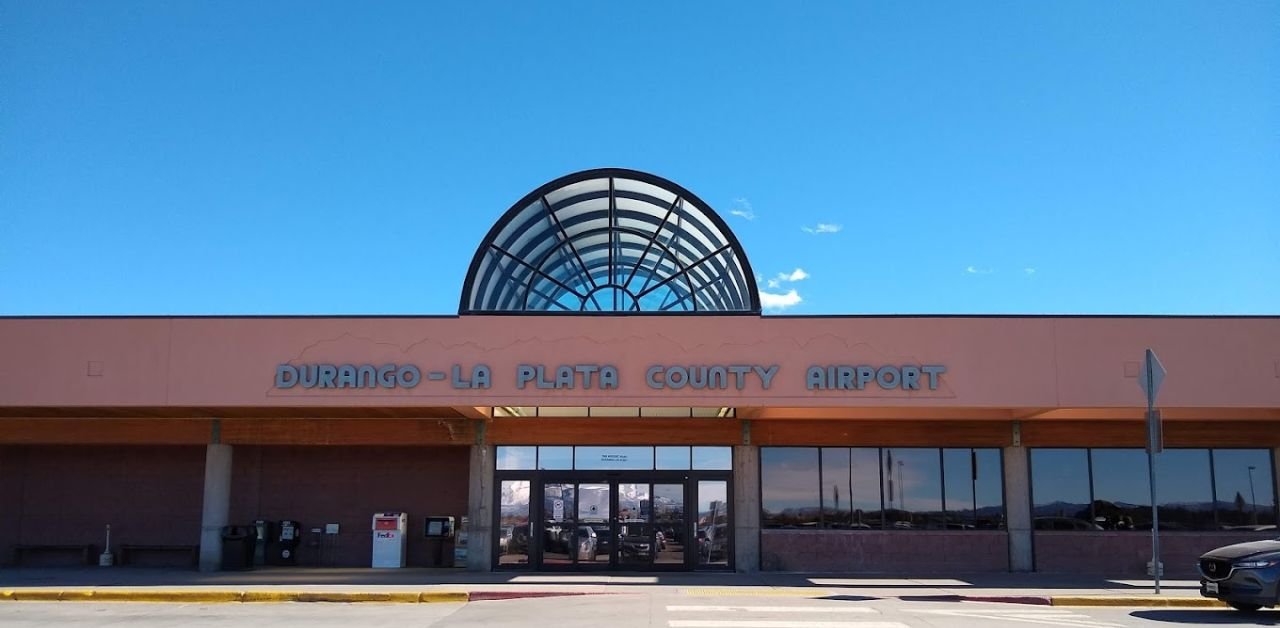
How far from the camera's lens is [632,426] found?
2206 cm

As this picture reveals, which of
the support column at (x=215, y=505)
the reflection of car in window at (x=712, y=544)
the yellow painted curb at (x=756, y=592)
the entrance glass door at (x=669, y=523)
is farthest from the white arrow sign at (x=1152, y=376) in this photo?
the support column at (x=215, y=505)

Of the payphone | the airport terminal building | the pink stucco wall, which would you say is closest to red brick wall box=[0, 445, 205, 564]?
the airport terminal building

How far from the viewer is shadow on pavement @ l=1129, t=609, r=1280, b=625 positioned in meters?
14.3

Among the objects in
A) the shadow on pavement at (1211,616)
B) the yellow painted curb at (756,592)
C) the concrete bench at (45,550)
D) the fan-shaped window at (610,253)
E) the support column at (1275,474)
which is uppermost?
the fan-shaped window at (610,253)

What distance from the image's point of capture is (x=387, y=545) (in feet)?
74.0

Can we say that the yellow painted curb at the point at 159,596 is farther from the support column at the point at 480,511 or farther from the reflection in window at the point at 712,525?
the reflection in window at the point at 712,525

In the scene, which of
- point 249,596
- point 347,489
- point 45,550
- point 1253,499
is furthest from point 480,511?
point 1253,499

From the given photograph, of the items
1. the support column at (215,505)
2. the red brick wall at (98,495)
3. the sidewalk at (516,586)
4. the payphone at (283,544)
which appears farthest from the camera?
the red brick wall at (98,495)

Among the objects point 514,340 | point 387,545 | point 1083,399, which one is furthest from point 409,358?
point 1083,399

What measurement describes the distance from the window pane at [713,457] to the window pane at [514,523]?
3.56 m

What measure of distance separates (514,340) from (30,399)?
899 cm

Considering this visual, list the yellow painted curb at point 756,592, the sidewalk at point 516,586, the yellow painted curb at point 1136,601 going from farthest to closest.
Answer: the yellow painted curb at point 756,592 → the sidewalk at point 516,586 → the yellow painted curb at point 1136,601

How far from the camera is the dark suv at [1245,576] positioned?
14.5 m

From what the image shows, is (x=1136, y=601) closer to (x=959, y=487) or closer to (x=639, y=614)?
(x=959, y=487)
